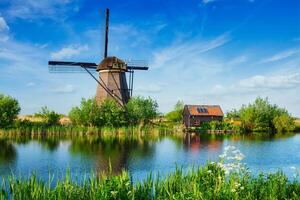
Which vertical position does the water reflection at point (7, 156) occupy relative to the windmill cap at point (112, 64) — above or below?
below

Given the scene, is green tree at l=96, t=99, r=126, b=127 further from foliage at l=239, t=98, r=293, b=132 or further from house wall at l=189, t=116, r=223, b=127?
foliage at l=239, t=98, r=293, b=132

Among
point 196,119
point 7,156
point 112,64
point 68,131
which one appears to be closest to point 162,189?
point 7,156

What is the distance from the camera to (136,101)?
153ft

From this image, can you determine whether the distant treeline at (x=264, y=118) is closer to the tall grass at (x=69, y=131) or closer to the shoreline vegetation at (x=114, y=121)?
the shoreline vegetation at (x=114, y=121)

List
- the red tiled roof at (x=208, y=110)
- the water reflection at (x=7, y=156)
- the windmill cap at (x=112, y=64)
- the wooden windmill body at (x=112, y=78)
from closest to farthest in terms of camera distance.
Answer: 1. the water reflection at (x=7, y=156)
2. the windmill cap at (x=112, y=64)
3. the wooden windmill body at (x=112, y=78)
4. the red tiled roof at (x=208, y=110)

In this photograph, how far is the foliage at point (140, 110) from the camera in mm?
45928

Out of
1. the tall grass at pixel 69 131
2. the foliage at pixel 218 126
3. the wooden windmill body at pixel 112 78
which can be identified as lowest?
the tall grass at pixel 69 131

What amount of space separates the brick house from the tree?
25.1 m

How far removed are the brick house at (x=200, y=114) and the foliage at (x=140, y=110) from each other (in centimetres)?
807

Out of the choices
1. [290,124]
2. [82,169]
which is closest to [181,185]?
Answer: [82,169]

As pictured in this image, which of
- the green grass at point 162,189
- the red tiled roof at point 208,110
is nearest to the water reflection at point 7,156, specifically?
the green grass at point 162,189

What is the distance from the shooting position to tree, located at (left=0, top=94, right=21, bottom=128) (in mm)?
38938

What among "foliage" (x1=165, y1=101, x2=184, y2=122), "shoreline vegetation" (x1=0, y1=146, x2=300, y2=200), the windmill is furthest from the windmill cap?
"shoreline vegetation" (x1=0, y1=146, x2=300, y2=200)

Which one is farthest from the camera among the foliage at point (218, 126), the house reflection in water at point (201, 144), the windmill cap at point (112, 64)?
the foliage at point (218, 126)
